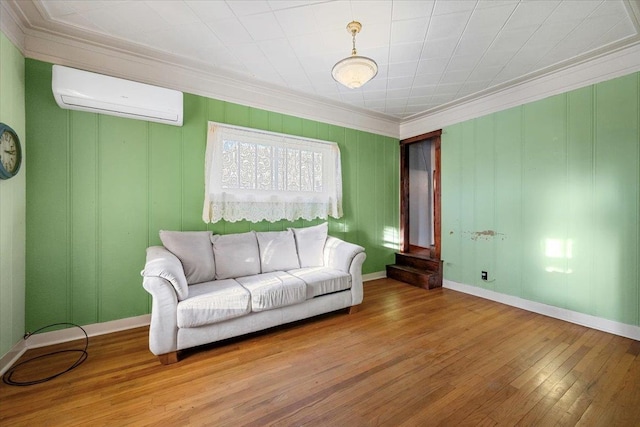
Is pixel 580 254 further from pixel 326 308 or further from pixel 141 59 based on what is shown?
pixel 141 59

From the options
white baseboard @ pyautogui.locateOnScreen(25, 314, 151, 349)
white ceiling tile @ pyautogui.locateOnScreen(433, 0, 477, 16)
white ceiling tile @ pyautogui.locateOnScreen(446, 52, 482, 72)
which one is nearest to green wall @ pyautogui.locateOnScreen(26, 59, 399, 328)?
white baseboard @ pyautogui.locateOnScreen(25, 314, 151, 349)

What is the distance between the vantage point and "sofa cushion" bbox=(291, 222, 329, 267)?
3.20 metres

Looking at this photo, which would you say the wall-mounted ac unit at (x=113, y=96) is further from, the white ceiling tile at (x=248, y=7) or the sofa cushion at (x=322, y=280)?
the sofa cushion at (x=322, y=280)

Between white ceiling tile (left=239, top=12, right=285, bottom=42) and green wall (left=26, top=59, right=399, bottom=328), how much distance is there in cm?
107

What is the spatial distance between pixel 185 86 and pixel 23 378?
2863 mm

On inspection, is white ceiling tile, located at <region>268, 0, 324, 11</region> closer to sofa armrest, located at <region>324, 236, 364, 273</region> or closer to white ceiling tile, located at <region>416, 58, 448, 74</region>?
white ceiling tile, located at <region>416, 58, 448, 74</region>

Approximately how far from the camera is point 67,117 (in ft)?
7.59

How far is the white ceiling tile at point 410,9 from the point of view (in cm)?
186

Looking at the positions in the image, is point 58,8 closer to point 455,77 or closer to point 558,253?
point 455,77

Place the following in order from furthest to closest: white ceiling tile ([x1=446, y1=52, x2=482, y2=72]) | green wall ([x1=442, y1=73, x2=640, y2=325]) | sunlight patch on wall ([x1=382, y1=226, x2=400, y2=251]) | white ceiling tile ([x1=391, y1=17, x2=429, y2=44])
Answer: sunlight patch on wall ([x1=382, y1=226, x2=400, y2=251]) < white ceiling tile ([x1=446, y1=52, x2=482, y2=72]) < green wall ([x1=442, y1=73, x2=640, y2=325]) < white ceiling tile ([x1=391, y1=17, x2=429, y2=44])

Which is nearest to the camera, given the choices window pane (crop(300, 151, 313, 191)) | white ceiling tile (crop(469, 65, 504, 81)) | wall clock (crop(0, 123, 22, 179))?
wall clock (crop(0, 123, 22, 179))

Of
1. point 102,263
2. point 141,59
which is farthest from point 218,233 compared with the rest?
point 141,59

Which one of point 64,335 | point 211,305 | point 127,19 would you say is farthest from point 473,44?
point 64,335

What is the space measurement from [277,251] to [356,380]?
64.8 inches
